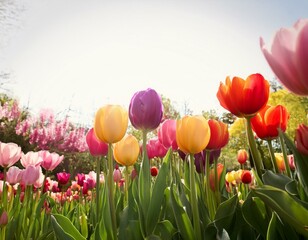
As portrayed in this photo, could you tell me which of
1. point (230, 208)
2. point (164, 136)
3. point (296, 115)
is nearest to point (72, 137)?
point (164, 136)

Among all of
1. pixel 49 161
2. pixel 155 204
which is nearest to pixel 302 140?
pixel 155 204

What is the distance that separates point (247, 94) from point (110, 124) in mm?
390

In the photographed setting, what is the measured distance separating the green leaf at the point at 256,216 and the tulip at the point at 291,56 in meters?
0.33

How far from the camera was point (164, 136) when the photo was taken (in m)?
1.16

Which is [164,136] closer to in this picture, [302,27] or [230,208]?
[230,208]

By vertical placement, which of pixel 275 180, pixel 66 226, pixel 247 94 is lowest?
pixel 66 226

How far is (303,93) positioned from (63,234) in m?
0.63

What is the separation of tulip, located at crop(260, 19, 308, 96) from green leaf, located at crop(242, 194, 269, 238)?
12.9 inches

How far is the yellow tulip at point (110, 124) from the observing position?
88cm

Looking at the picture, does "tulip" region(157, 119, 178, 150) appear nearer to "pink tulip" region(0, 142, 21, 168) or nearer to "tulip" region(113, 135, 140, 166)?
"tulip" region(113, 135, 140, 166)

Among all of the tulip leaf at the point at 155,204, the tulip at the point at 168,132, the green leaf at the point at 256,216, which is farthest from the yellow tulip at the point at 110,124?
the green leaf at the point at 256,216

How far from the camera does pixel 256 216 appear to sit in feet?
2.53

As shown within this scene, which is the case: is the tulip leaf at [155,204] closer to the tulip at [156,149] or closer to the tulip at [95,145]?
the tulip at [95,145]

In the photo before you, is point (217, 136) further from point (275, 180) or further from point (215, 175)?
point (275, 180)
